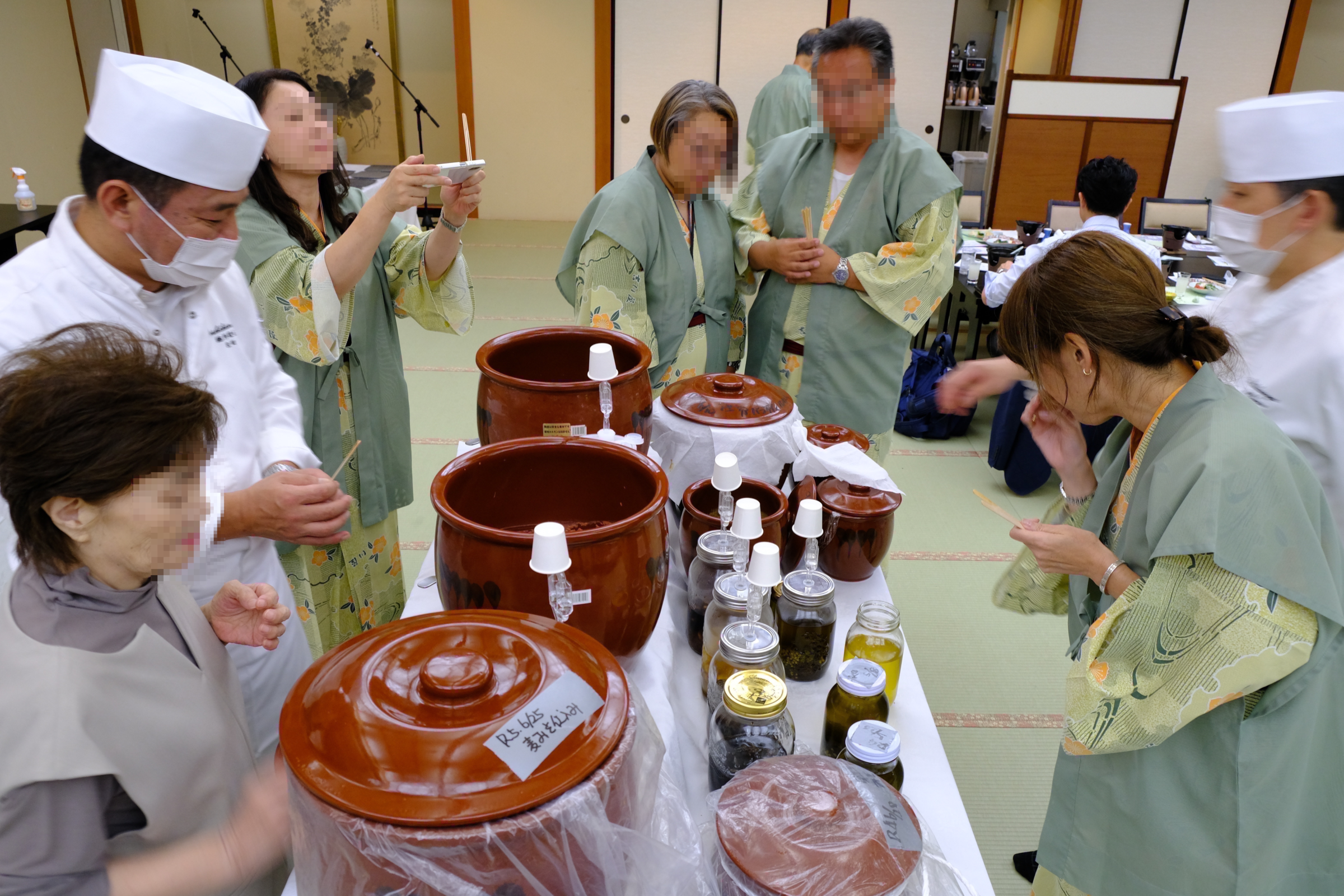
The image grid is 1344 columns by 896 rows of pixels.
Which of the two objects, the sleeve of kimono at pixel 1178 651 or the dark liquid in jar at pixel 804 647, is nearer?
the sleeve of kimono at pixel 1178 651

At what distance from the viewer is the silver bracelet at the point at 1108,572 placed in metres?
1.10

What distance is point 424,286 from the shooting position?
1.89 metres

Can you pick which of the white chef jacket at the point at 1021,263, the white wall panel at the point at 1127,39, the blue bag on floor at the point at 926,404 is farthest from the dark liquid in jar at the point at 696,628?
the white wall panel at the point at 1127,39

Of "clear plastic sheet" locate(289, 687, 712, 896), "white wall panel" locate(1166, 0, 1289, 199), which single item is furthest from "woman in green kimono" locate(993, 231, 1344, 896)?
"white wall panel" locate(1166, 0, 1289, 199)

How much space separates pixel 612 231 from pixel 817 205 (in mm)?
649

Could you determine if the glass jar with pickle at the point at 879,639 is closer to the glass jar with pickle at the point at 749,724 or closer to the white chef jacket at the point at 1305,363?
the glass jar with pickle at the point at 749,724

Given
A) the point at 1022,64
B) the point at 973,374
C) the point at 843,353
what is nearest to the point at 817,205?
the point at 843,353

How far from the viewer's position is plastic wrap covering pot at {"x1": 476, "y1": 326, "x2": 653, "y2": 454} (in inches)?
50.2

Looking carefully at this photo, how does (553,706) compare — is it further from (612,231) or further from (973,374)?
(612,231)

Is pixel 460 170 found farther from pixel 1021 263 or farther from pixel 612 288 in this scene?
pixel 1021 263

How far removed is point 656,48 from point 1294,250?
6.25 metres

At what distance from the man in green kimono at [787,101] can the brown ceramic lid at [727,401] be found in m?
Answer: 3.84

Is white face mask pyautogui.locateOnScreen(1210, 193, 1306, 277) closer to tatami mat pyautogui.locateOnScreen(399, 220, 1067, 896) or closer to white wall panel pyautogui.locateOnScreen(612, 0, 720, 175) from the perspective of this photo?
tatami mat pyautogui.locateOnScreen(399, 220, 1067, 896)

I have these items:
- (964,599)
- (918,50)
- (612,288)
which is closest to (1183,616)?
(612,288)
